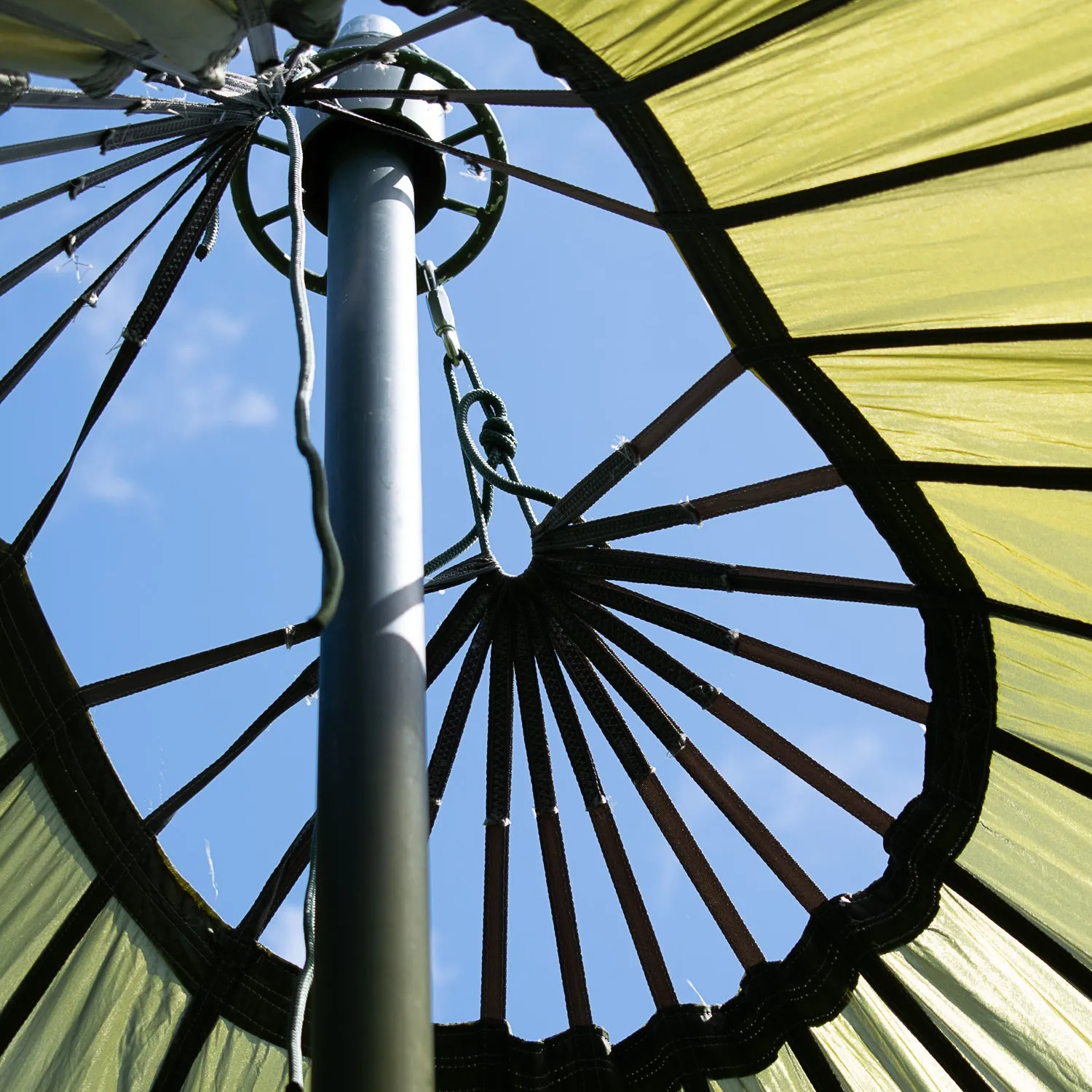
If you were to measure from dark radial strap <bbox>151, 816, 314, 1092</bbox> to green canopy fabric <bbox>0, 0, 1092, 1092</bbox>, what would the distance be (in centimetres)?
3

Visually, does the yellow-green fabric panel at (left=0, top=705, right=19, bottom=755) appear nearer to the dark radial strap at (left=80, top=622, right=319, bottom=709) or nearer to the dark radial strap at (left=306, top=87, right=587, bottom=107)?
the dark radial strap at (left=80, top=622, right=319, bottom=709)

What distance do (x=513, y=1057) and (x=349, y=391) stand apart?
5021mm

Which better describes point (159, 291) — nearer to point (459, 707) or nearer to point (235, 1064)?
point (459, 707)

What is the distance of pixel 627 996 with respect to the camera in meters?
7.80

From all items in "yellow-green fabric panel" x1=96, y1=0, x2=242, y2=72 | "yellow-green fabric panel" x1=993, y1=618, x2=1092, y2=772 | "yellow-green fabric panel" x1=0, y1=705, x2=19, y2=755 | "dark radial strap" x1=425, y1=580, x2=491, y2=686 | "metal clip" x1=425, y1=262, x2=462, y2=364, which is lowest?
"yellow-green fabric panel" x1=96, y1=0, x2=242, y2=72

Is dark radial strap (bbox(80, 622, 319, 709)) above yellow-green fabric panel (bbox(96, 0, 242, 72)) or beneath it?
above

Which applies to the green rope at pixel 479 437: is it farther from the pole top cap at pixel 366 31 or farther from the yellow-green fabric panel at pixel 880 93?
the yellow-green fabric panel at pixel 880 93

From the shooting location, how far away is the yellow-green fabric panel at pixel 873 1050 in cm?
745

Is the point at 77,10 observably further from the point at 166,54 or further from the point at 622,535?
the point at 622,535

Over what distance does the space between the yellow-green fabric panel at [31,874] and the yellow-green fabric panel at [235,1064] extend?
113cm

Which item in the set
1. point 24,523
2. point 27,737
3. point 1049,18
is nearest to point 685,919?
point 27,737

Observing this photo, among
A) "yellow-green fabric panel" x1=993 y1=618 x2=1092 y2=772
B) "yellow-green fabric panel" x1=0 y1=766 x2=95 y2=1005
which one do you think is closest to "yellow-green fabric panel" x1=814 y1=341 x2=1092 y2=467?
"yellow-green fabric panel" x1=993 y1=618 x2=1092 y2=772

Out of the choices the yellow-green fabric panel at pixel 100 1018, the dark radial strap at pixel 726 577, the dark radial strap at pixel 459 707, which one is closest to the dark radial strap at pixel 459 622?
the dark radial strap at pixel 459 707

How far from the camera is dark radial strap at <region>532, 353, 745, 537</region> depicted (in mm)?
6020
